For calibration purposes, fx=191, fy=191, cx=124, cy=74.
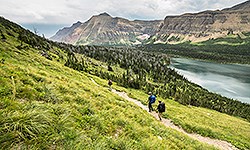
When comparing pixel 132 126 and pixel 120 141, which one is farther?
pixel 132 126

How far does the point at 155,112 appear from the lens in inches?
1015

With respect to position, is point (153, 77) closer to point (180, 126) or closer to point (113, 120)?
point (180, 126)

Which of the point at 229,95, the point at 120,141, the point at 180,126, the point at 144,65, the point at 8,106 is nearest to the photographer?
the point at 8,106

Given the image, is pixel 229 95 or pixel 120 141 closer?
pixel 120 141

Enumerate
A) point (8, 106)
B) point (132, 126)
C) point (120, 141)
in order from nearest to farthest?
1. point (8, 106)
2. point (120, 141)
3. point (132, 126)

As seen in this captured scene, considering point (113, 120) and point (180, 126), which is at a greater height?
point (113, 120)

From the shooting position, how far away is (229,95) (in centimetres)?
8944

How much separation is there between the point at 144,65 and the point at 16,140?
12631 cm

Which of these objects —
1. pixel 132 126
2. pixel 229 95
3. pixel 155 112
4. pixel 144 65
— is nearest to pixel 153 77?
pixel 144 65

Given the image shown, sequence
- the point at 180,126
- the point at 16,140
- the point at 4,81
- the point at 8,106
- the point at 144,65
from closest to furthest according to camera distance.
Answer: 1. the point at 16,140
2. the point at 8,106
3. the point at 4,81
4. the point at 180,126
5. the point at 144,65

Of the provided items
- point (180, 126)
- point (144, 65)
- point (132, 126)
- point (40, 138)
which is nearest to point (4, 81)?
point (40, 138)

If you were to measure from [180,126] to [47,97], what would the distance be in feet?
55.2

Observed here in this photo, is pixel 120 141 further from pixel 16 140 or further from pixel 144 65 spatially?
pixel 144 65

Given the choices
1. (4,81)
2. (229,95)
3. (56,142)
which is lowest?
(229,95)
